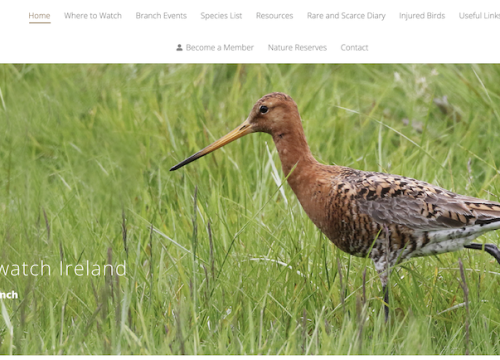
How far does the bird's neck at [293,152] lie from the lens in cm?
468

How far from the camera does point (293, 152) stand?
4.73 metres

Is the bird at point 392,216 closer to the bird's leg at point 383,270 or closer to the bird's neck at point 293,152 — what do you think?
the bird's leg at point 383,270

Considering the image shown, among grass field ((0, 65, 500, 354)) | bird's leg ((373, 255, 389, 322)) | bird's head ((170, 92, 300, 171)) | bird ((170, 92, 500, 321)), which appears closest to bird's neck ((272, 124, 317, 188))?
bird's head ((170, 92, 300, 171))

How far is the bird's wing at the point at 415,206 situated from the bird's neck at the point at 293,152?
38cm

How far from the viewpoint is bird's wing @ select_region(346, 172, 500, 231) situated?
435 centimetres

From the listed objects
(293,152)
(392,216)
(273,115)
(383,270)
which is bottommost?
(383,270)

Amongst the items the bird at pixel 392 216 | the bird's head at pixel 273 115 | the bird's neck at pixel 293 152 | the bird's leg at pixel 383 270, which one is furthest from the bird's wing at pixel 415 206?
the bird's head at pixel 273 115

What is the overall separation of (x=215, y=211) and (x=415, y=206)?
1401 millimetres

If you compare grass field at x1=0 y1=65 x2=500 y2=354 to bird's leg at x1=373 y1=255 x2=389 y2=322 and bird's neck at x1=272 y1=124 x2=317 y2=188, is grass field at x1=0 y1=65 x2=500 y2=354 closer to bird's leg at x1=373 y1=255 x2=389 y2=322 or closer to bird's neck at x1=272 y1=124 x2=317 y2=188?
bird's leg at x1=373 y1=255 x2=389 y2=322

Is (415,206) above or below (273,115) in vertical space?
below
